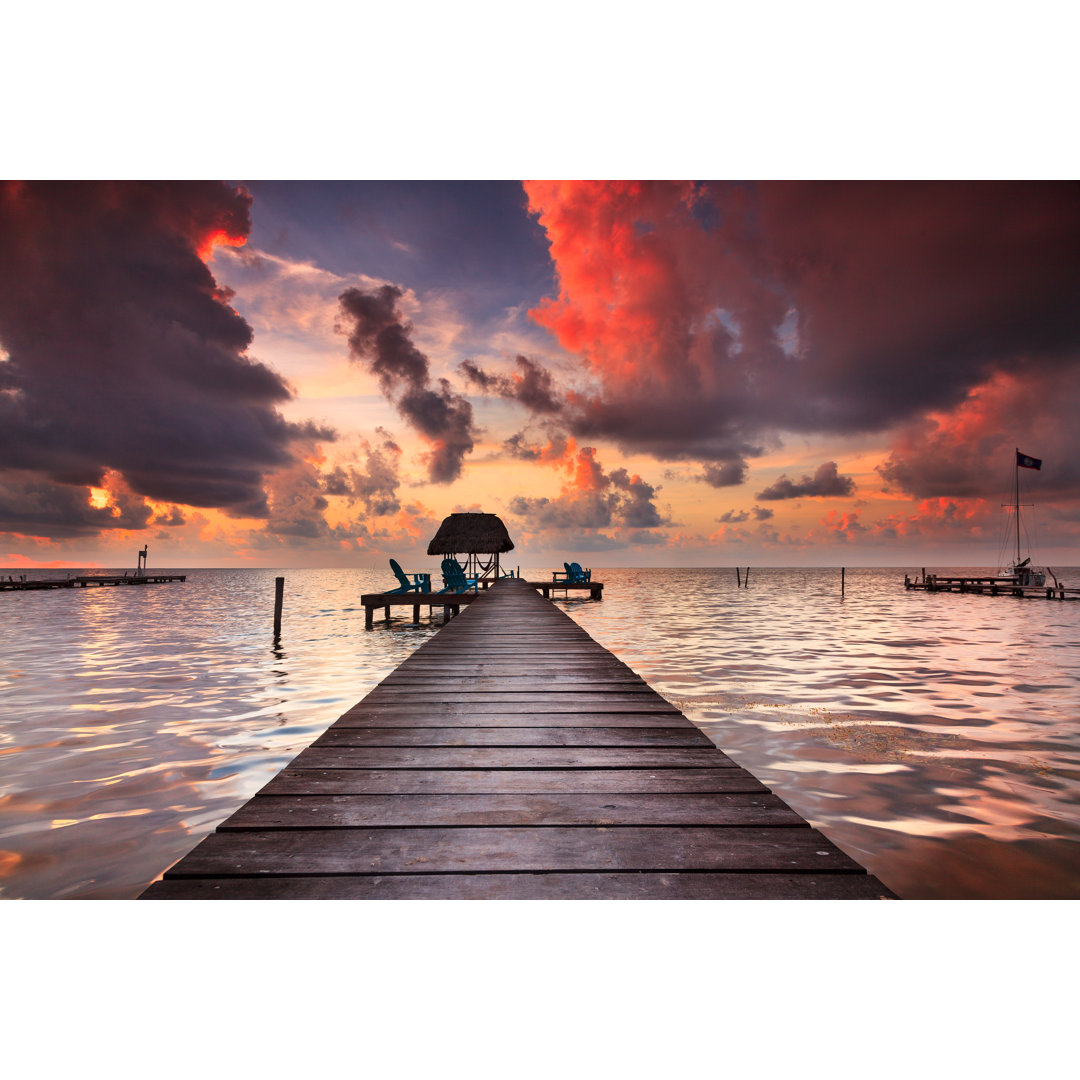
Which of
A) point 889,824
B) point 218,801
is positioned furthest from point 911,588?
point 218,801

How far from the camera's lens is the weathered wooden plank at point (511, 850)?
1.80 meters

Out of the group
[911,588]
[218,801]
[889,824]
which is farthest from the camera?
[911,588]

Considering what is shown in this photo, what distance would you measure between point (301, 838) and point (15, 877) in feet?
10.1

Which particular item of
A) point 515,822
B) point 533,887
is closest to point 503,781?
point 515,822

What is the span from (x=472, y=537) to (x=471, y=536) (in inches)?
4.0

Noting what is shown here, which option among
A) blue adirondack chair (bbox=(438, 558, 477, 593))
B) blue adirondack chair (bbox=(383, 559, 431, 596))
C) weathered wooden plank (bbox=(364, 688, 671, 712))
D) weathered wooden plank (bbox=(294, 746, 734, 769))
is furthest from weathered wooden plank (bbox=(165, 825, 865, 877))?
blue adirondack chair (bbox=(438, 558, 477, 593))

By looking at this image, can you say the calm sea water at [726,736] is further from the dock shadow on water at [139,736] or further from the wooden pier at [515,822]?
the wooden pier at [515,822]

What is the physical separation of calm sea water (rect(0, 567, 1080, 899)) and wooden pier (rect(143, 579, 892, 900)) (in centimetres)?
191

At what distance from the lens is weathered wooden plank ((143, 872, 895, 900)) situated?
5.52ft

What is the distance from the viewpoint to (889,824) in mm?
4184

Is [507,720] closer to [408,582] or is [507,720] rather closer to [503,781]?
[503,781]

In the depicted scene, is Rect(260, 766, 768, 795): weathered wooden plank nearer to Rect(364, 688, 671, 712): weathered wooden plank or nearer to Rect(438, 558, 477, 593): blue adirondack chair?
Rect(364, 688, 671, 712): weathered wooden plank
